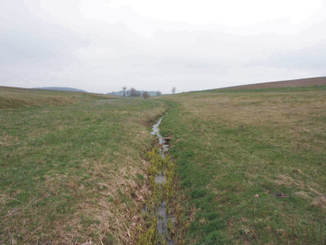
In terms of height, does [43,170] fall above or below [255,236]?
above

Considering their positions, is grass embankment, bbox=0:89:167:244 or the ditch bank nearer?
grass embankment, bbox=0:89:167:244

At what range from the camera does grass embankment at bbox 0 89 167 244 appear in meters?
7.86

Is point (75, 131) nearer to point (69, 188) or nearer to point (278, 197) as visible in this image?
point (69, 188)

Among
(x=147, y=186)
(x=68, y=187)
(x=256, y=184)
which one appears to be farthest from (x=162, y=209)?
(x=256, y=184)

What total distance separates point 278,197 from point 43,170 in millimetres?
15429

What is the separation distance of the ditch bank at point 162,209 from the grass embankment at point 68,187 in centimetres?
68

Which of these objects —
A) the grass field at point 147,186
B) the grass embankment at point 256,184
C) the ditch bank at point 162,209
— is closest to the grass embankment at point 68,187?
the grass field at point 147,186

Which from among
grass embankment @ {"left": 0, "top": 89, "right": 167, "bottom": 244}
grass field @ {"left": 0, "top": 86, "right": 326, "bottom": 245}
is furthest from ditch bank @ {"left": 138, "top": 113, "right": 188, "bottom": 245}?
grass embankment @ {"left": 0, "top": 89, "right": 167, "bottom": 244}

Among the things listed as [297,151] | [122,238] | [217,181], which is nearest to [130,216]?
[122,238]

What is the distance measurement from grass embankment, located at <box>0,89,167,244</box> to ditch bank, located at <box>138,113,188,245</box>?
0.68 m

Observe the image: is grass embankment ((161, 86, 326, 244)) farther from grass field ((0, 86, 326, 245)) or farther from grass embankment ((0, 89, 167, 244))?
grass embankment ((0, 89, 167, 244))

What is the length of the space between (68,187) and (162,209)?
20.4ft

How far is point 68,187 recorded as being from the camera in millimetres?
10742

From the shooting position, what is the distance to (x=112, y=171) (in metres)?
13.6
